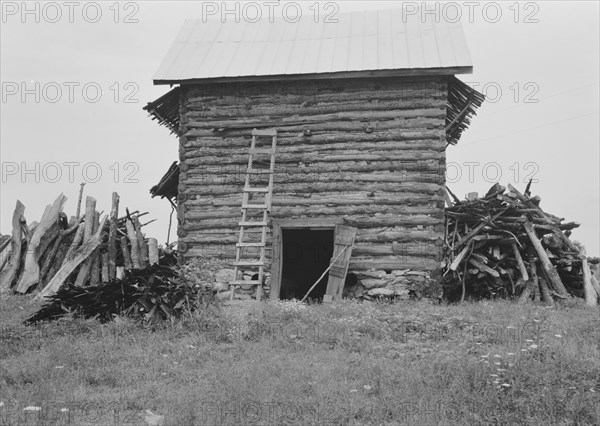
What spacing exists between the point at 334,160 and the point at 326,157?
0.59 ft

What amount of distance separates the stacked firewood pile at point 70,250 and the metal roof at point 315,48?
13.0ft

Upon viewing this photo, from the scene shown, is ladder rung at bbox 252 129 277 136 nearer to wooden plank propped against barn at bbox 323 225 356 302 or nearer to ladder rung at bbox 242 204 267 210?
ladder rung at bbox 242 204 267 210

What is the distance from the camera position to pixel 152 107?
1543 cm

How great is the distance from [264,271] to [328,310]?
118 inches

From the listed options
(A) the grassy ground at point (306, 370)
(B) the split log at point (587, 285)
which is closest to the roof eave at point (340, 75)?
(B) the split log at point (587, 285)

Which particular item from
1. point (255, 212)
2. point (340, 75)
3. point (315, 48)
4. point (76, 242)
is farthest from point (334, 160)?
point (76, 242)

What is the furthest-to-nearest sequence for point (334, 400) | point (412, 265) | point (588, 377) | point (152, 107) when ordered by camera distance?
point (152, 107) → point (412, 265) → point (588, 377) → point (334, 400)

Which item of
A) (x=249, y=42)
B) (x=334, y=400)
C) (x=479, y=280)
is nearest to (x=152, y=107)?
(x=249, y=42)

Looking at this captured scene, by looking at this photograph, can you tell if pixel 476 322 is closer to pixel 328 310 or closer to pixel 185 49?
pixel 328 310

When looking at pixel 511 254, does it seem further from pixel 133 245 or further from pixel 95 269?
pixel 95 269

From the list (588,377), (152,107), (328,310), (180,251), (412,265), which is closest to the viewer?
(588,377)

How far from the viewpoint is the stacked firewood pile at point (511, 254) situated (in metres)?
13.8

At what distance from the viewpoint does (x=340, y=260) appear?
44.4 feet

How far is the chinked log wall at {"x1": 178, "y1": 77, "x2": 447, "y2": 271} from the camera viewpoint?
13727 millimetres
